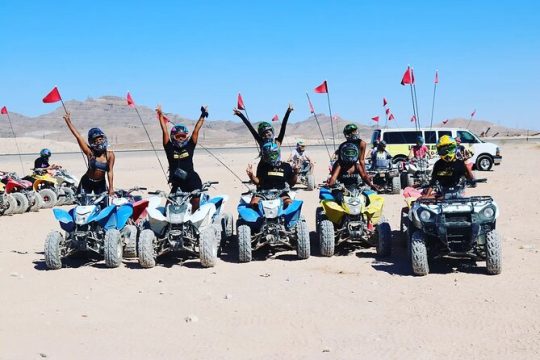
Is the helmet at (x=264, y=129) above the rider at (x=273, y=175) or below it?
Answer: above

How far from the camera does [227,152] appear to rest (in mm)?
52344

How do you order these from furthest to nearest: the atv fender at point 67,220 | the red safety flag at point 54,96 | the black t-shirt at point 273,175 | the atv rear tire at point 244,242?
the red safety flag at point 54,96
the black t-shirt at point 273,175
the atv rear tire at point 244,242
the atv fender at point 67,220

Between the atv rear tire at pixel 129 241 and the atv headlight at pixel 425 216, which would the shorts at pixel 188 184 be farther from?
the atv headlight at pixel 425 216

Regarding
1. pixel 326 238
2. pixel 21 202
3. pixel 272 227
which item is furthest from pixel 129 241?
pixel 21 202

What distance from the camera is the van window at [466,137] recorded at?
29078 mm

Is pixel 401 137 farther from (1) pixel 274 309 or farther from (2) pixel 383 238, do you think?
(1) pixel 274 309

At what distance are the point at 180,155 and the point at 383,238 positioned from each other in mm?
3137

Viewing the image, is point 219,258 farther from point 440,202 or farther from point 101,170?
point 440,202

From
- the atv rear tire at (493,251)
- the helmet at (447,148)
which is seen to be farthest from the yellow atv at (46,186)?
the atv rear tire at (493,251)

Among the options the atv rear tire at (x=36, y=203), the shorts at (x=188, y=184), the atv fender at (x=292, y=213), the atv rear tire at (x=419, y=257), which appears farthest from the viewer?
the atv rear tire at (x=36, y=203)

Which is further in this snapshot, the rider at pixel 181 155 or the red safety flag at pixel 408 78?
the red safety flag at pixel 408 78

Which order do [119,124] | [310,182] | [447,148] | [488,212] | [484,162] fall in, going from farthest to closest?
[119,124]
[484,162]
[310,182]
[447,148]
[488,212]

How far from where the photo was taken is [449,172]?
9.84 metres

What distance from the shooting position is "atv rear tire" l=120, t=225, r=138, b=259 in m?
10.6
